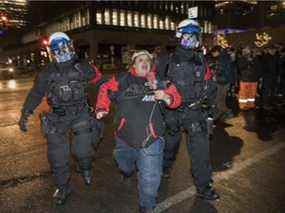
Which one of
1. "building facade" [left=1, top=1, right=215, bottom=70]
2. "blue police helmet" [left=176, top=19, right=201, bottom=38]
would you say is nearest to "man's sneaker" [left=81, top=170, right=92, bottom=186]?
"blue police helmet" [left=176, top=19, right=201, bottom=38]

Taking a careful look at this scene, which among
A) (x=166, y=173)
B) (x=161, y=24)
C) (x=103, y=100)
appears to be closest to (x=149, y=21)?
(x=161, y=24)

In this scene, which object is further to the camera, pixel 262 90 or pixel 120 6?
pixel 120 6

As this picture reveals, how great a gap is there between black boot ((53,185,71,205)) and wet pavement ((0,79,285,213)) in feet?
0.23

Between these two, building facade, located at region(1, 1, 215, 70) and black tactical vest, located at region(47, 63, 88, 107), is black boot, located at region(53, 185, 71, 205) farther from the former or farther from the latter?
building facade, located at region(1, 1, 215, 70)

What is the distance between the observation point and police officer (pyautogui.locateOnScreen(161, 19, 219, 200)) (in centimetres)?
420

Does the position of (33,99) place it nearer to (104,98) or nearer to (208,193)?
(104,98)

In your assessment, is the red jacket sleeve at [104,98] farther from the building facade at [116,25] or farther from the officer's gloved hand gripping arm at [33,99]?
the building facade at [116,25]

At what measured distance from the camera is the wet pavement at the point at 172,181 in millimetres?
4168

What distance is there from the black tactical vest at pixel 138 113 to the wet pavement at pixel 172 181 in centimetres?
94

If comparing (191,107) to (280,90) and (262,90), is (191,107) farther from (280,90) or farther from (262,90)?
(280,90)

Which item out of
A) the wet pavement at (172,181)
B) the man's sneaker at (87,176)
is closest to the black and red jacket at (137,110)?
the wet pavement at (172,181)

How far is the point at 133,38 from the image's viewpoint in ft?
204

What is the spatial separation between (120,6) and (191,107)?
58.2 metres

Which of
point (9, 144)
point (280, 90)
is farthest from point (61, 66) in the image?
point (280, 90)
